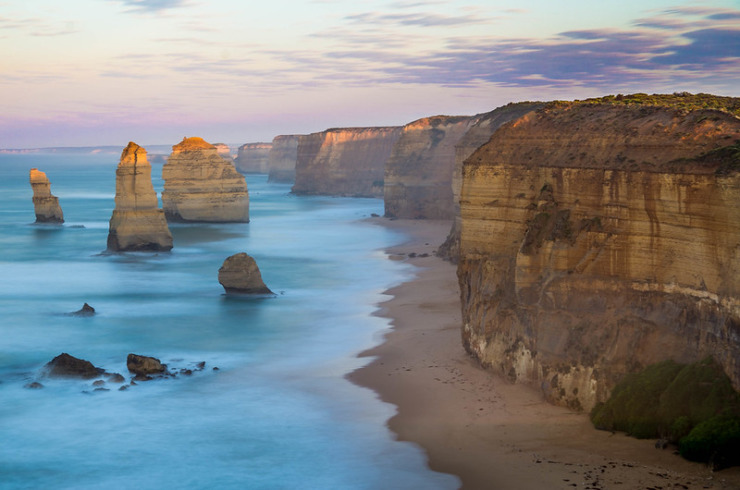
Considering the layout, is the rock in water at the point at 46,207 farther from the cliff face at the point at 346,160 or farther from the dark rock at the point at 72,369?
the cliff face at the point at 346,160

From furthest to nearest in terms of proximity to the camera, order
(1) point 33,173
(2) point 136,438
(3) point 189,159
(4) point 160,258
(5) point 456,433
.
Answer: (3) point 189,159
(1) point 33,173
(4) point 160,258
(2) point 136,438
(5) point 456,433

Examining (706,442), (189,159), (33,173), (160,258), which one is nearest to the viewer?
(706,442)

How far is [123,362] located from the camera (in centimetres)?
3444

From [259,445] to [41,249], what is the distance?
53550 millimetres

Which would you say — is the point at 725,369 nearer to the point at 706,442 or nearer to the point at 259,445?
the point at 706,442

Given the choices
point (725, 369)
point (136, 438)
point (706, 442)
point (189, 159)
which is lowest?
point (136, 438)

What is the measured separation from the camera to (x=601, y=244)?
80.2 feet

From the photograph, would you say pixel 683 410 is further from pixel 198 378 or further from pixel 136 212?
pixel 136 212

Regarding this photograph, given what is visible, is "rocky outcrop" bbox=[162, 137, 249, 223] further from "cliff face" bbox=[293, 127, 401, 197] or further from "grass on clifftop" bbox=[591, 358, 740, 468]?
"grass on clifftop" bbox=[591, 358, 740, 468]

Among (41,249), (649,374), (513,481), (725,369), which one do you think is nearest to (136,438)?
(513,481)

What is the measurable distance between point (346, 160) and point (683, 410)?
133 meters

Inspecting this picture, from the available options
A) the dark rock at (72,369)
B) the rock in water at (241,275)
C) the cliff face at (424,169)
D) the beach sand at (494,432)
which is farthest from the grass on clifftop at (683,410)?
the cliff face at (424,169)

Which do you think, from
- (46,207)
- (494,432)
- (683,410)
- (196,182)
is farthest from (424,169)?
(683,410)

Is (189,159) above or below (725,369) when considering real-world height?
above
